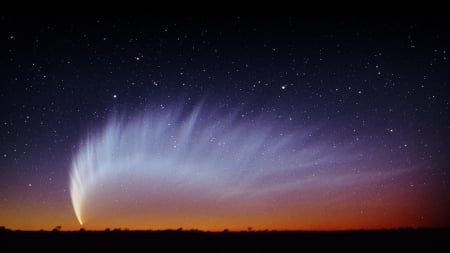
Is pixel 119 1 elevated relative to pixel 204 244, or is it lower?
elevated

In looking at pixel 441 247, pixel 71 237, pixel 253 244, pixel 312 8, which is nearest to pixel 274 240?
pixel 253 244

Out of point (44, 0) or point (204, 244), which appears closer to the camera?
point (44, 0)

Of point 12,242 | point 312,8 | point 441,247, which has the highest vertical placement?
point 312,8

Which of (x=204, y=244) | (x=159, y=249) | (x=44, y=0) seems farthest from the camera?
(x=204, y=244)

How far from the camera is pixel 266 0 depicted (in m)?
5.11

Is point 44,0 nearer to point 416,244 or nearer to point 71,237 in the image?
point 71,237

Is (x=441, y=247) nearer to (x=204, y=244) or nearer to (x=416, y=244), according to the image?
(x=416, y=244)

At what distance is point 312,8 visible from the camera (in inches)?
206

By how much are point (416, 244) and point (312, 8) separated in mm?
14332

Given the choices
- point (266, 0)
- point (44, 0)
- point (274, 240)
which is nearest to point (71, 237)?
point (274, 240)

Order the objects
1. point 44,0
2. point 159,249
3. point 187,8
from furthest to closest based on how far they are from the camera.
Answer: point 159,249 → point 187,8 → point 44,0

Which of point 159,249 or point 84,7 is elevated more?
point 84,7

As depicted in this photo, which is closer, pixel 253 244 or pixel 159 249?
pixel 159 249

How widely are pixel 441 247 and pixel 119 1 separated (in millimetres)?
15410
